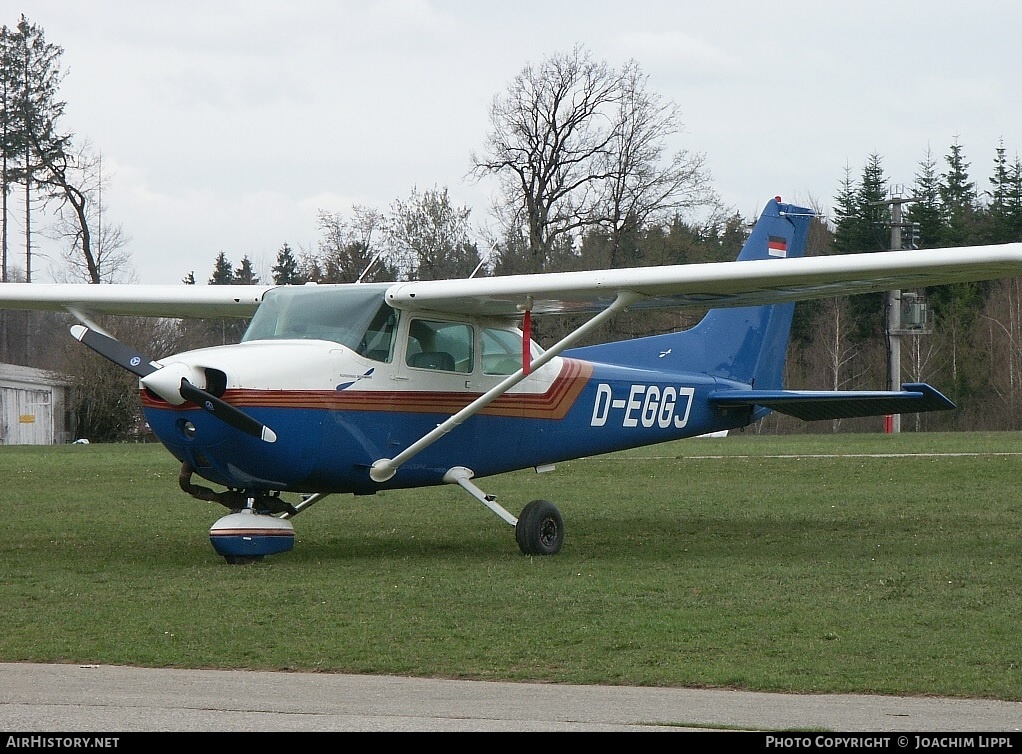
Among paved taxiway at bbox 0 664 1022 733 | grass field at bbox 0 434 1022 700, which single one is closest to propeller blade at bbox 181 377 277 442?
grass field at bbox 0 434 1022 700

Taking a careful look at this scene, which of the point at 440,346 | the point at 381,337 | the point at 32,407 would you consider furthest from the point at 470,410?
the point at 32,407

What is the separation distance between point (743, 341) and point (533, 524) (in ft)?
16.3

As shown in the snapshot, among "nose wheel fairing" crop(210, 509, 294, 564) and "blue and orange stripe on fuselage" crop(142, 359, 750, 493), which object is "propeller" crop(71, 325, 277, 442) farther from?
"nose wheel fairing" crop(210, 509, 294, 564)

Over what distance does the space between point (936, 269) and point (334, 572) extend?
591 cm

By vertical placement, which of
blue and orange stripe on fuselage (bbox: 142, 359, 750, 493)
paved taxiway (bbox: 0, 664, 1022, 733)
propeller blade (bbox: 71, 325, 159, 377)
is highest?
propeller blade (bbox: 71, 325, 159, 377)

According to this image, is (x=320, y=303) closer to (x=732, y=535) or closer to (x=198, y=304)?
(x=198, y=304)

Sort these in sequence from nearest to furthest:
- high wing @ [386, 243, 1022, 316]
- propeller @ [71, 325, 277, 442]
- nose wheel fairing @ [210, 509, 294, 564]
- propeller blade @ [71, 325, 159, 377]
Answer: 1. propeller @ [71, 325, 277, 442]
2. propeller blade @ [71, 325, 159, 377]
3. high wing @ [386, 243, 1022, 316]
4. nose wheel fairing @ [210, 509, 294, 564]

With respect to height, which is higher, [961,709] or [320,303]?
[320,303]

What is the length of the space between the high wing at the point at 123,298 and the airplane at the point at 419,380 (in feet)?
0.08

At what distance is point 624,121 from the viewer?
172 ft

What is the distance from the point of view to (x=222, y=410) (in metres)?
10.9

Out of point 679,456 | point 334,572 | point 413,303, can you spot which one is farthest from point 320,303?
point 679,456

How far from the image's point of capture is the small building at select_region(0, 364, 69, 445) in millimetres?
47938

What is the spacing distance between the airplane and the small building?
35.5 metres
